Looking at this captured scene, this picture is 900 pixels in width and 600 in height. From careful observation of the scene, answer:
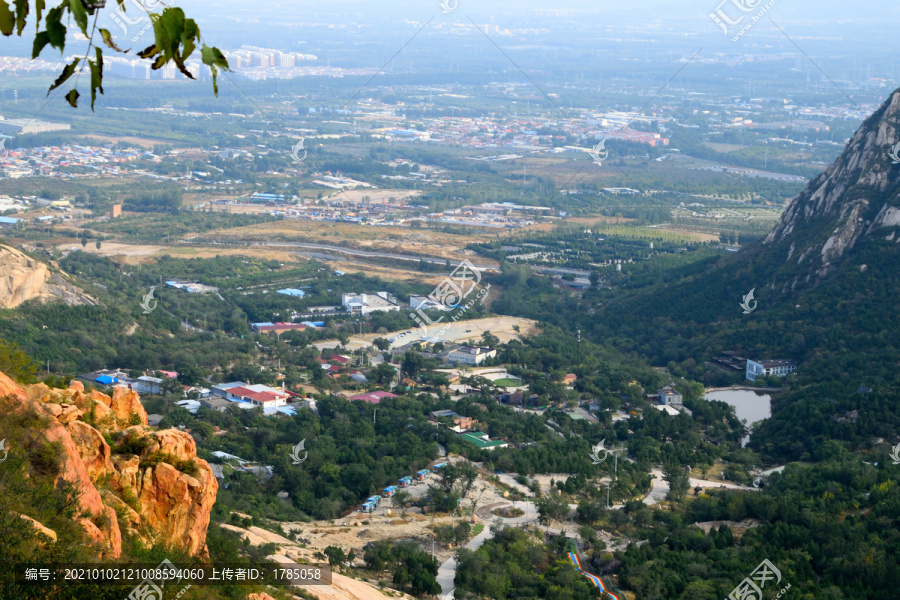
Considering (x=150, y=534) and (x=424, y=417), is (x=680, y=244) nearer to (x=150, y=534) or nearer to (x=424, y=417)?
(x=424, y=417)

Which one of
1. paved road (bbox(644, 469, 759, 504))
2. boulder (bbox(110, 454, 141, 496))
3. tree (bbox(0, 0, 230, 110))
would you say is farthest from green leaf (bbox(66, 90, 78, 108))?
paved road (bbox(644, 469, 759, 504))

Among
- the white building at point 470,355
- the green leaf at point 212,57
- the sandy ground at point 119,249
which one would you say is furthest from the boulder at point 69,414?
the sandy ground at point 119,249

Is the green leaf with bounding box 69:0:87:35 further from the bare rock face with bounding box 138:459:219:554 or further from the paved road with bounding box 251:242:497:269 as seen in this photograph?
the paved road with bounding box 251:242:497:269

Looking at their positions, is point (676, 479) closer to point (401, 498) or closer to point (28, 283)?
point (401, 498)

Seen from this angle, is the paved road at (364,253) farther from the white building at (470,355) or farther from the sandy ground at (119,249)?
the white building at (470,355)

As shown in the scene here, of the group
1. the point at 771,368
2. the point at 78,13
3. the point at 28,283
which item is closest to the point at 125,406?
the point at 78,13

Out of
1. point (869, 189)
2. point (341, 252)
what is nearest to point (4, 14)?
point (869, 189)
